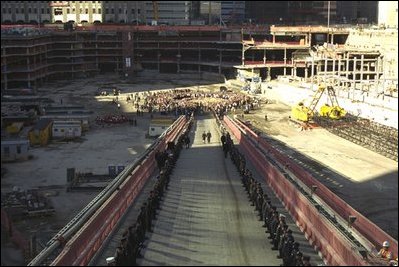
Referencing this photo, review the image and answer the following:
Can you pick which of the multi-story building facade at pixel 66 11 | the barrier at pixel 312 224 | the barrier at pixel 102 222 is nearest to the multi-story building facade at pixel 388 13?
the multi-story building facade at pixel 66 11

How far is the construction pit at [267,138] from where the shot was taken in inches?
1395

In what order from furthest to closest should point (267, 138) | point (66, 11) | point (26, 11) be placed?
point (26, 11) < point (66, 11) < point (267, 138)

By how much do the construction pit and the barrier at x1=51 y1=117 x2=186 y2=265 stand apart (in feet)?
14.0

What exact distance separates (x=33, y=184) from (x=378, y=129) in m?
37.5

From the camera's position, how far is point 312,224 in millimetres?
19109

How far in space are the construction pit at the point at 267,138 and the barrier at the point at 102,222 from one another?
4.27 m

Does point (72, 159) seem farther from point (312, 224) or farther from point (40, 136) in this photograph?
point (312, 224)

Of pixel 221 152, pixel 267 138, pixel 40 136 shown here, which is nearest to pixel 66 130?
pixel 40 136

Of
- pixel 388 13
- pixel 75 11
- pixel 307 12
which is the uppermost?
pixel 307 12

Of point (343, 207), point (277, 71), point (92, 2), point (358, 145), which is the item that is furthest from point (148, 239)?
point (92, 2)

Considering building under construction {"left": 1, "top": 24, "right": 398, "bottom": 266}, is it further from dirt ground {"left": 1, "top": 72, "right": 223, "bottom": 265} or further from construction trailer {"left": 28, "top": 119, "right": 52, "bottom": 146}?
construction trailer {"left": 28, "top": 119, "right": 52, "bottom": 146}

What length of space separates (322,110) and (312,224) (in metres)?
53.1

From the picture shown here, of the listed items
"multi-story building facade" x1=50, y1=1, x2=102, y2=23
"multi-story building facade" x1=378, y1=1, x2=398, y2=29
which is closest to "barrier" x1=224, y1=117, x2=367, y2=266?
"multi-story building facade" x1=378, y1=1, x2=398, y2=29

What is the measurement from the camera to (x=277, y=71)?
121 m
